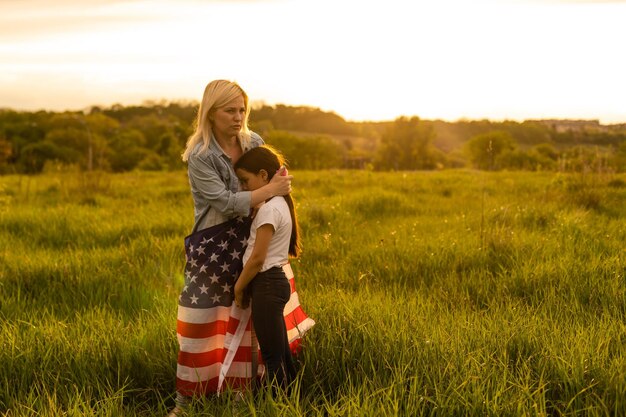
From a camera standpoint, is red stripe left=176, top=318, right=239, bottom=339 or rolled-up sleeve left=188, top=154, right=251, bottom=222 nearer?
rolled-up sleeve left=188, top=154, right=251, bottom=222

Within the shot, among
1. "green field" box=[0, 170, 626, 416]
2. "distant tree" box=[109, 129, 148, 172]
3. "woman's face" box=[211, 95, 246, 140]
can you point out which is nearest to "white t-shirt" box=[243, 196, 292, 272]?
"woman's face" box=[211, 95, 246, 140]

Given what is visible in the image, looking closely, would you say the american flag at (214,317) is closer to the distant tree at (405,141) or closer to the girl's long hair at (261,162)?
the girl's long hair at (261,162)

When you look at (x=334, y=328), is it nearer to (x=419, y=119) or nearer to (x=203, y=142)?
(x=203, y=142)

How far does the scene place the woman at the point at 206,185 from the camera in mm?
3182

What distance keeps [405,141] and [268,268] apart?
75.7m

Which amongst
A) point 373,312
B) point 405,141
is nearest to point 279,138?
point 405,141

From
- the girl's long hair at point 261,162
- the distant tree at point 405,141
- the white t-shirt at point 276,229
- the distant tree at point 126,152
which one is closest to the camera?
the white t-shirt at point 276,229

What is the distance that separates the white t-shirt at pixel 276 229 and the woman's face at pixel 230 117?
1.76 ft

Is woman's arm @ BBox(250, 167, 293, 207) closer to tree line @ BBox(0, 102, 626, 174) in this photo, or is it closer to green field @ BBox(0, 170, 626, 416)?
green field @ BBox(0, 170, 626, 416)

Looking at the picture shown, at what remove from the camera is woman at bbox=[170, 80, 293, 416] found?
3182 millimetres

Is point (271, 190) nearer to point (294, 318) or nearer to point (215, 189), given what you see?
point (215, 189)

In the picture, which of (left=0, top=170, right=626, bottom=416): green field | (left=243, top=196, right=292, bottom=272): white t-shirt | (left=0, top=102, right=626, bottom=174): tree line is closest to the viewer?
(left=0, top=170, right=626, bottom=416): green field

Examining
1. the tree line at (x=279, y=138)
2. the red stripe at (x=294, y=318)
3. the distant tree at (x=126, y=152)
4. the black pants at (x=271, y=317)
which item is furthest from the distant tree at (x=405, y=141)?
the black pants at (x=271, y=317)

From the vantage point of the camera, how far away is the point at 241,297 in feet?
10.3
